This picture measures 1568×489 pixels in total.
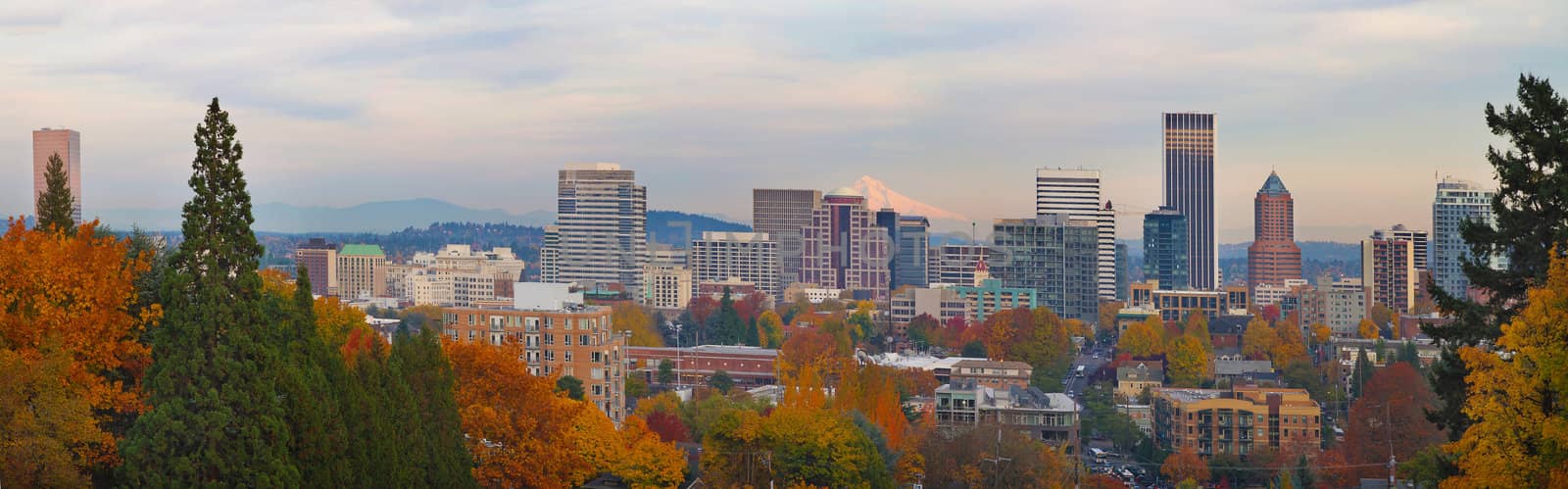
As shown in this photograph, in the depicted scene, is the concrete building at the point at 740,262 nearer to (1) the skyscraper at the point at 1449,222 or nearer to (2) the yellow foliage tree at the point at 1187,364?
(1) the skyscraper at the point at 1449,222

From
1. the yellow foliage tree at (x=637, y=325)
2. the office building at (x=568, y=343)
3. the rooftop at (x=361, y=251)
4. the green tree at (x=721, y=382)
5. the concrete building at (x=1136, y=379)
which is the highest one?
the rooftop at (x=361, y=251)

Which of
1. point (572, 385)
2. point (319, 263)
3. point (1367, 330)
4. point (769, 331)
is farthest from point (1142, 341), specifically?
point (319, 263)

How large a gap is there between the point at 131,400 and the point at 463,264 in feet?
440

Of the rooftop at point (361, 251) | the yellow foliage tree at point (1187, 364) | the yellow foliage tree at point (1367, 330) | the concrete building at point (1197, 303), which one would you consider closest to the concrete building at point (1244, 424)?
the yellow foliage tree at point (1187, 364)

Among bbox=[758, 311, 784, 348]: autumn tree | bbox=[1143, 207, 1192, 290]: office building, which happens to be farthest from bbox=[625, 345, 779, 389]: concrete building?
bbox=[1143, 207, 1192, 290]: office building

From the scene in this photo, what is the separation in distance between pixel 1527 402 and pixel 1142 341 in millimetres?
70751

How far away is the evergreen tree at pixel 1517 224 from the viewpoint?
18547mm

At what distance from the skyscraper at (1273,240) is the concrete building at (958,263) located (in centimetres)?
3002

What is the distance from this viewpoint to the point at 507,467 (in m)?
25.2

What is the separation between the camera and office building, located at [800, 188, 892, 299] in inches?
6747

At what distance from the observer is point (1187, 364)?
246 ft

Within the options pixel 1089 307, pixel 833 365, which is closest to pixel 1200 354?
Result: pixel 833 365

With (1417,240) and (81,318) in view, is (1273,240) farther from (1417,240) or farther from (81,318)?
(81,318)

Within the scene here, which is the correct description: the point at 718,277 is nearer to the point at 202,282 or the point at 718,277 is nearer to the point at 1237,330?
the point at 1237,330
